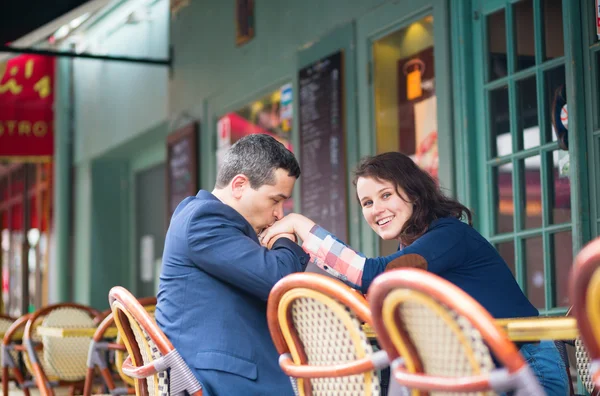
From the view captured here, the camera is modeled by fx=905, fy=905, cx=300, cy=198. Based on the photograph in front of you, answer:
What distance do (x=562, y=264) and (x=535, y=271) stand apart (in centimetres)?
18

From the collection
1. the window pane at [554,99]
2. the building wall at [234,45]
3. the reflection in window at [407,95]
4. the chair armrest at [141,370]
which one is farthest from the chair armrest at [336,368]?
the building wall at [234,45]

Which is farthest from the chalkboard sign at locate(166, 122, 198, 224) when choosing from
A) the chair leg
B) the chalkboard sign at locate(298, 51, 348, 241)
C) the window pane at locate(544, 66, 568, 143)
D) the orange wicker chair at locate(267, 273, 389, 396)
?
the orange wicker chair at locate(267, 273, 389, 396)

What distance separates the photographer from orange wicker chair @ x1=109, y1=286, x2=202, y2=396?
7.12ft

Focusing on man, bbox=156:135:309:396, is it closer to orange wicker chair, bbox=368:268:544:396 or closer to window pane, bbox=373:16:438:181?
orange wicker chair, bbox=368:268:544:396

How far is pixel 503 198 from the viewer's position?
436cm

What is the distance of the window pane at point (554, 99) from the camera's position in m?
3.97

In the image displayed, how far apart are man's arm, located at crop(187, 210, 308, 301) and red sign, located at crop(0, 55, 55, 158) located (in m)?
8.29

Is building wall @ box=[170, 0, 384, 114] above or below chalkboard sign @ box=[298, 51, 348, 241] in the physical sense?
above

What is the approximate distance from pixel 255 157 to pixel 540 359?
0.93 metres

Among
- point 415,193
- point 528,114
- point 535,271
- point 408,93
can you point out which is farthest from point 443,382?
point 408,93

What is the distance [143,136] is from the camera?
8922 mm

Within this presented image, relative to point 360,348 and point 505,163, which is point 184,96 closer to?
point 505,163

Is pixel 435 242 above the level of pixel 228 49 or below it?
below

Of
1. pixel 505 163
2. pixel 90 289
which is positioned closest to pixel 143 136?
pixel 90 289
